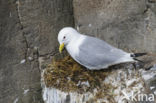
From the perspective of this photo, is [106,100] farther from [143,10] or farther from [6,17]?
[6,17]

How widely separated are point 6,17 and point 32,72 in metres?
0.61

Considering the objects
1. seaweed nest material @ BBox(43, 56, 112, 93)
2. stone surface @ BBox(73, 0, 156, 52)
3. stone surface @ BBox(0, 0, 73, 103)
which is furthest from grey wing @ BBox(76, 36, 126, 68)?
stone surface @ BBox(0, 0, 73, 103)

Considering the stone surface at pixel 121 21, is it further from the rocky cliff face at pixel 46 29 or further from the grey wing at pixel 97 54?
the grey wing at pixel 97 54

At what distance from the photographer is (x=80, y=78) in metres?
1.87

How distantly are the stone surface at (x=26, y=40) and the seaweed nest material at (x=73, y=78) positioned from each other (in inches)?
12.1

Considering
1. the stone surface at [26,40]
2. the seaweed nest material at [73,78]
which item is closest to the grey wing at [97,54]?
the seaweed nest material at [73,78]

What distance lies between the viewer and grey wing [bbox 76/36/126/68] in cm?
179

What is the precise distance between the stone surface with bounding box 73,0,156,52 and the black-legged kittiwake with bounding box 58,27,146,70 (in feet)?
1.17

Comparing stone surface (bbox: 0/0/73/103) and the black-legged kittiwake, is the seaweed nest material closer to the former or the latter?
the black-legged kittiwake

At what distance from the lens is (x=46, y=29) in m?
2.19

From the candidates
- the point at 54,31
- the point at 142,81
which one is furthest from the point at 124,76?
the point at 54,31

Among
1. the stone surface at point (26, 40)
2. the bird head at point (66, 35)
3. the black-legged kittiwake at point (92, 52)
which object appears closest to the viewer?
the black-legged kittiwake at point (92, 52)

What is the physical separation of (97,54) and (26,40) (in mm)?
738

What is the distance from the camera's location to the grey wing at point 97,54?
1791 millimetres
